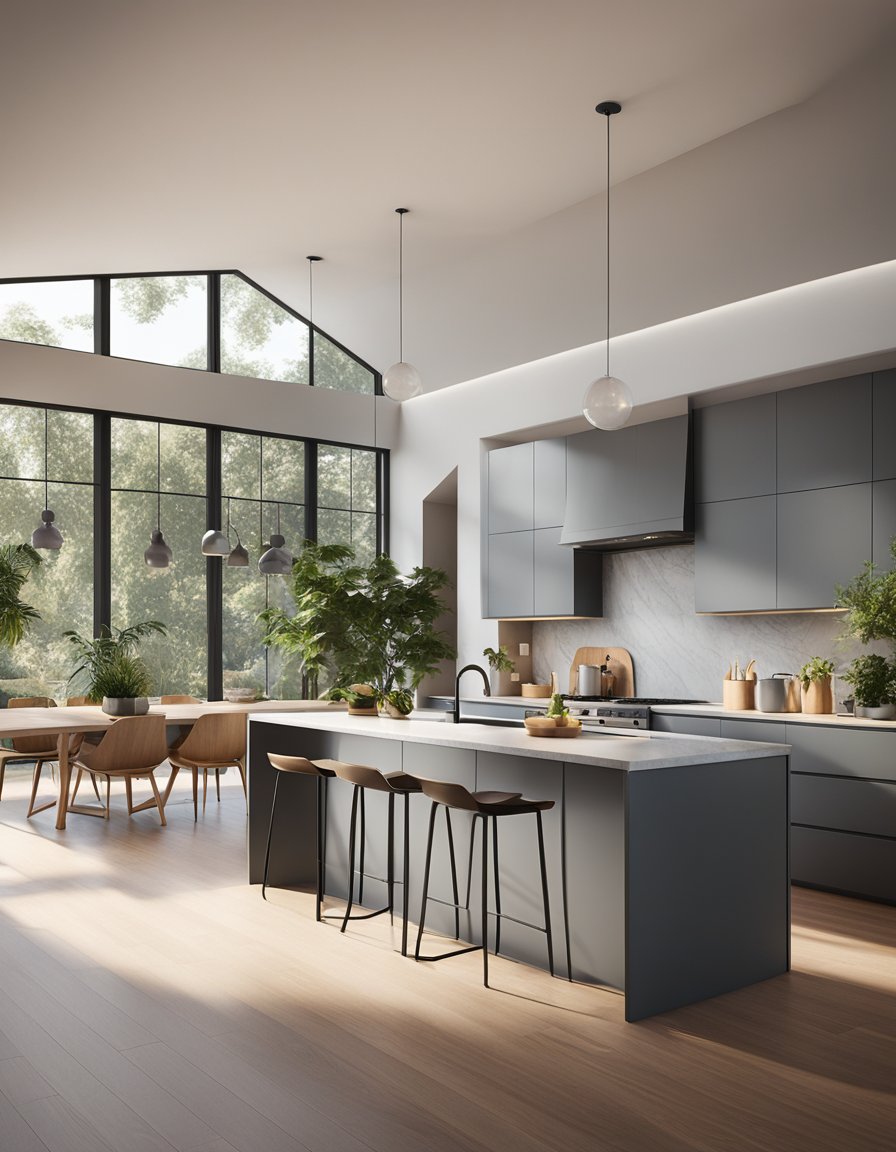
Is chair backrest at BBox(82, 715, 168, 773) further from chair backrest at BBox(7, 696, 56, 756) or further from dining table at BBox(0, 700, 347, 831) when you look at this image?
chair backrest at BBox(7, 696, 56, 756)

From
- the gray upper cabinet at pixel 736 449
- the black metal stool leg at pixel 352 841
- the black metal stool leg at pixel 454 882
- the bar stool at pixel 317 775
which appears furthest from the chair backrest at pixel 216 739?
the gray upper cabinet at pixel 736 449

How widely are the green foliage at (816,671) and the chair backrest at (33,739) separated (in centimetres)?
535

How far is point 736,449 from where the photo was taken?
22.4ft

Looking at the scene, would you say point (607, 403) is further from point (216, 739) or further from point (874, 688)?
point (216, 739)

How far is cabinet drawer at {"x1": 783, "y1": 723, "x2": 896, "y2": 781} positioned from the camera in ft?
17.6

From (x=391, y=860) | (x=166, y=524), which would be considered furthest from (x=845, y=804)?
(x=166, y=524)

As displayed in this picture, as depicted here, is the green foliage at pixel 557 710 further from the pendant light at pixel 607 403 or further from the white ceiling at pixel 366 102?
the white ceiling at pixel 366 102

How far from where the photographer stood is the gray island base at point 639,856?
3.70 m

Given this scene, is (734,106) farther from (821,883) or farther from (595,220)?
(821,883)

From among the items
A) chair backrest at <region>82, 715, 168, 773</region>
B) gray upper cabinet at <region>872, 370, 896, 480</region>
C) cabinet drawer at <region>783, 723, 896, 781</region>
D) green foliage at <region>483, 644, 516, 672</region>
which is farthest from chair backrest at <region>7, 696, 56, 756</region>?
gray upper cabinet at <region>872, 370, 896, 480</region>

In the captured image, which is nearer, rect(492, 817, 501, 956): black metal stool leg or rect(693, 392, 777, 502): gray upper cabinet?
rect(492, 817, 501, 956): black metal stool leg

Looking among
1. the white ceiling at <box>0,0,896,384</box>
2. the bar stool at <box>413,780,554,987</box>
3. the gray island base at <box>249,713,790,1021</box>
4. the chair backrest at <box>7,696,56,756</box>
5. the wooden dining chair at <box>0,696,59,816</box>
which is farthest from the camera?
the chair backrest at <box>7,696,56,756</box>

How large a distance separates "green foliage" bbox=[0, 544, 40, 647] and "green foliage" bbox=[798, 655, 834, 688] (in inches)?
224

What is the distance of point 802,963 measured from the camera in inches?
169
